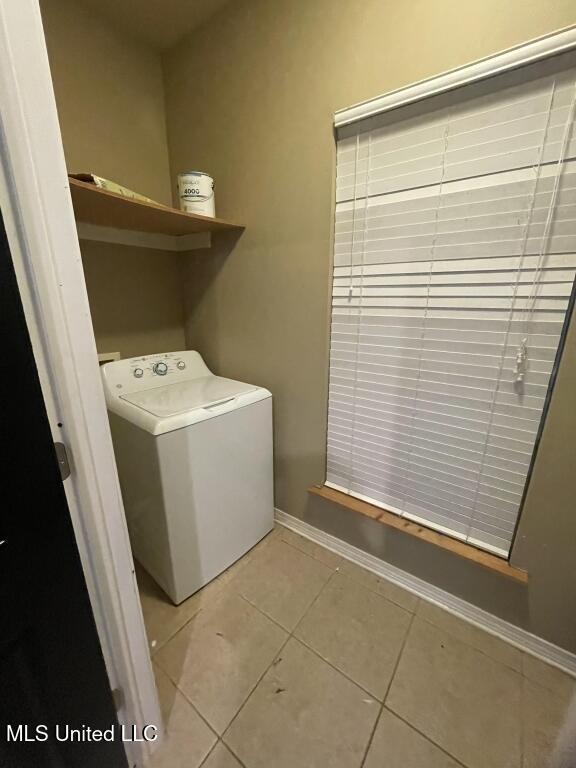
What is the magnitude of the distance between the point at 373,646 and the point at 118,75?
8.64 ft

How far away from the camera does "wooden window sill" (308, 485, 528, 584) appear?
1.13 metres

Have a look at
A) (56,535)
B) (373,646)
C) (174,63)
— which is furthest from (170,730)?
(174,63)

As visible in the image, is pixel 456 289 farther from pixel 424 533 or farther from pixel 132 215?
pixel 132 215

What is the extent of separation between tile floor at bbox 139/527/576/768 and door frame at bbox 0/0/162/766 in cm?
42

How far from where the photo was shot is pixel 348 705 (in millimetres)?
1001

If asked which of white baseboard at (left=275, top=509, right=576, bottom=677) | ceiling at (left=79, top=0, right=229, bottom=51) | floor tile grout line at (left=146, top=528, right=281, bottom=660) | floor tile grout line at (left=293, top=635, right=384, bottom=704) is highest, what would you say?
ceiling at (left=79, top=0, right=229, bottom=51)

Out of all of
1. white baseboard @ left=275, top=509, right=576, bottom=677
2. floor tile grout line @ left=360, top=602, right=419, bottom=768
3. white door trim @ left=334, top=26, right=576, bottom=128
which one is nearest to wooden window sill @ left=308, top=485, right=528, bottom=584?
white baseboard @ left=275, top=509, right=576, bottom=677

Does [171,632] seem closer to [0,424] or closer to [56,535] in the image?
[56,535]

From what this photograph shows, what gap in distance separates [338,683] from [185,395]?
3.96ft

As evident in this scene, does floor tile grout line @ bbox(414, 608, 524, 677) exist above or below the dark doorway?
below

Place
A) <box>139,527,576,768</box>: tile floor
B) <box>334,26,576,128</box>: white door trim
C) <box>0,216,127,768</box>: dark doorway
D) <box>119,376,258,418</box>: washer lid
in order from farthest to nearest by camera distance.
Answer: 1. <box>119,376,258,418</box>: washer lid
2. <box>139,527,576,768</box>: tile floor
3. <box>334,26,576,128</box>: white door trim
4. <box>0,216,127,768</box>: dark doorway

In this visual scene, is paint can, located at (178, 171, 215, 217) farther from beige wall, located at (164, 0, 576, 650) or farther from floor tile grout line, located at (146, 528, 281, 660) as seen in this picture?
floor tile grout line, located at (146, 528, 281, 660)

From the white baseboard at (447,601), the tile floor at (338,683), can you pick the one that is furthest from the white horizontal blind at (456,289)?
the tile floor at (338,683)

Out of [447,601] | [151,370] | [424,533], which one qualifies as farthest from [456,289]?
[151,370]
